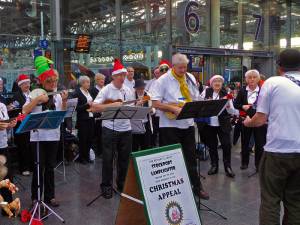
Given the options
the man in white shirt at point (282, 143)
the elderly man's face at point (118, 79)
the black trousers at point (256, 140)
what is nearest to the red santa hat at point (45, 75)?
the elderly man's face at point (118, 79)

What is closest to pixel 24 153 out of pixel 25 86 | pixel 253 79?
pixel 25 86

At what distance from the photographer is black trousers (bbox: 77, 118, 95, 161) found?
8.32 meters

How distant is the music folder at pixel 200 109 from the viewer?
15.3ft

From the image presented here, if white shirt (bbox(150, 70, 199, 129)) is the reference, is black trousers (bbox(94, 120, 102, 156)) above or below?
below

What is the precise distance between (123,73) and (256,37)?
1432 cm

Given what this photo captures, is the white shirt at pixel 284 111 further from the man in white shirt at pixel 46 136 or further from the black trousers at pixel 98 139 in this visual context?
the black trousers at pixel 98 139

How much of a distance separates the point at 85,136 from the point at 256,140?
3.39m

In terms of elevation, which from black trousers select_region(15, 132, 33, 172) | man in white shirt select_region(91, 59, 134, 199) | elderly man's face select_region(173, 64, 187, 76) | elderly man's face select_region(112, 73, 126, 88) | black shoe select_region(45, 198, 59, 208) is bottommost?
black shoe select_region(45, 198, 59, 208)

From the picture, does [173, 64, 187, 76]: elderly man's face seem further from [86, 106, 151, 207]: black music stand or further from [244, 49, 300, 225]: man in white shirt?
[244, 49, 300, 225]: man in white shirt

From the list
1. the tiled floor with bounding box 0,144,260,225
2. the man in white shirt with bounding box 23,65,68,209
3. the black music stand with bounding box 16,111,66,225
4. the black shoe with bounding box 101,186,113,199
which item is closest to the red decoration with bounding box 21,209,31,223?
the black music stand with bounding box 16,111,66,225

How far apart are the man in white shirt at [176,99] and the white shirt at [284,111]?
63.6 inches

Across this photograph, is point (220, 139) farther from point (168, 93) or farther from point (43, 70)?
point (43, 70)

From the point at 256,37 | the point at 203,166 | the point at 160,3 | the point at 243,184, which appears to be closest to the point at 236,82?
the point at 256,37

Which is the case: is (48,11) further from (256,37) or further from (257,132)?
(256,37)
